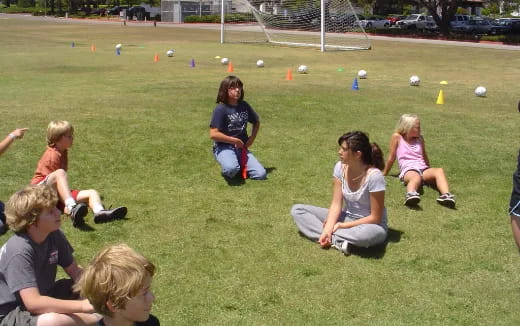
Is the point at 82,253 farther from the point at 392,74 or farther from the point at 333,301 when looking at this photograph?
the point at 392,74

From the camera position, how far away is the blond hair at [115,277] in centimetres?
271

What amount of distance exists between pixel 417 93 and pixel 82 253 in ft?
37.3

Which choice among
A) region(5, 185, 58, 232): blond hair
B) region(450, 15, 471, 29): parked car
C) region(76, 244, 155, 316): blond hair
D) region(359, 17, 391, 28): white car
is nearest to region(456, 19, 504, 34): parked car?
region(450, 15, 471, 29): parked car

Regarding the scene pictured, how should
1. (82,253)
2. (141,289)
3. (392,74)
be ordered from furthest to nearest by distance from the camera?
(392,74)
(82,253)
(141,289)

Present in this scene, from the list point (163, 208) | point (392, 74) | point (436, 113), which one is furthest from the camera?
point (392, 74)

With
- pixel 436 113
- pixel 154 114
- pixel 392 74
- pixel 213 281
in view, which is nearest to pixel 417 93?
pixel 436 113

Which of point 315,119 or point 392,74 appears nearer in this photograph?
point 315,119

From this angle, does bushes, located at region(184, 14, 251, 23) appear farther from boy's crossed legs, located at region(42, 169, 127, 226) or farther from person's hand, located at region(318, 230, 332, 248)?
person's hand, located at region(318, 230, 332, 248)

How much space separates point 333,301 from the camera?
15.2ft

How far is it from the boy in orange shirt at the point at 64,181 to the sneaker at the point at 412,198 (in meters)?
3.04

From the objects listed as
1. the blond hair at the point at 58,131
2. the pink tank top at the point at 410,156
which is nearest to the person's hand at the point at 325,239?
the pink tank top at the point at 410,156

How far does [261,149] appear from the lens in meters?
9.42

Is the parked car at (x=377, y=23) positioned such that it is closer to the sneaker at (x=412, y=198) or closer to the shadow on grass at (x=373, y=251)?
the sneaker at (x=412, y=198)

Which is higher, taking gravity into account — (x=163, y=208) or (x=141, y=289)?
(x=141, y=289)
